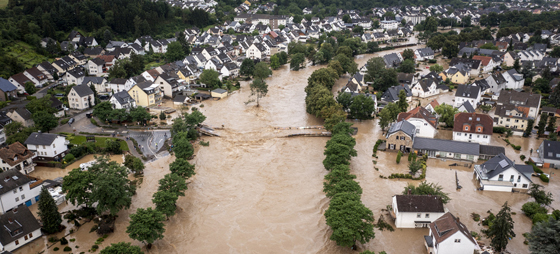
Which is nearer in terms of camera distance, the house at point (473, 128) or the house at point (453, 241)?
the house at point (453, 241)

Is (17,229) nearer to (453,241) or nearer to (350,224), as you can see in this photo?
(350,224)

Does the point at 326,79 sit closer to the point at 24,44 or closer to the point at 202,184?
the point at 202,184

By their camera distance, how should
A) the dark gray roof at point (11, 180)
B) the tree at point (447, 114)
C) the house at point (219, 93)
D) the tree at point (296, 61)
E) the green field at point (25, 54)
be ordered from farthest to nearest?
the tree at point (296, 61) → the green field at point (25, 54) → the house at point (219, 93) → the tree at point (447, 114) → the dark gray roof at point (11, 180)

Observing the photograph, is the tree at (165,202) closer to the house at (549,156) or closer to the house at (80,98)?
the house at (80,98)

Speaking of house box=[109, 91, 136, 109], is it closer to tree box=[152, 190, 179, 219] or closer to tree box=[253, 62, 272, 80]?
tree box=[253, 62, 272, 80]

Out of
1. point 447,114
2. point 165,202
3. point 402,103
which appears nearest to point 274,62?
point 402,103

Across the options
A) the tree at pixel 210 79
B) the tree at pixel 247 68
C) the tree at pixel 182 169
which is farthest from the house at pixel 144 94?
the tree at pixel 182 169

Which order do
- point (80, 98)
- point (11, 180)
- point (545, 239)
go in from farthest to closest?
point (80, 98)
point (11, 180)
point (545, 239)
